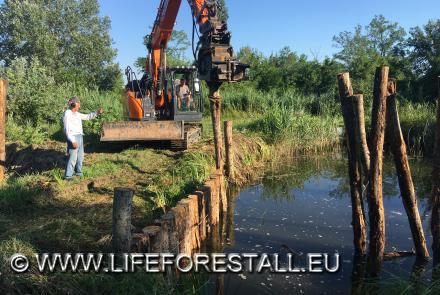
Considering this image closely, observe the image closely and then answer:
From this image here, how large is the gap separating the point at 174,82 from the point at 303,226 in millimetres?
6203

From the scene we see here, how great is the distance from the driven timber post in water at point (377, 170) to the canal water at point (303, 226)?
32cm

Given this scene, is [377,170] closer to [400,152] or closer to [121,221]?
[400,152]

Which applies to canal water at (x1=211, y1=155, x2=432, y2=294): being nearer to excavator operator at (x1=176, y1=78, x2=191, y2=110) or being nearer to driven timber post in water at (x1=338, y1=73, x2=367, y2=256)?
driven timber post in water at (x1=338, y1=73, x2=367, y2=256)

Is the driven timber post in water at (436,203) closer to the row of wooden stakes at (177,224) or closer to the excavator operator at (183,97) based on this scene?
the row of wooden stakes at (177,224)

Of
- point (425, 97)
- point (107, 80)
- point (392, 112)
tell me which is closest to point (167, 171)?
point (392, 112)

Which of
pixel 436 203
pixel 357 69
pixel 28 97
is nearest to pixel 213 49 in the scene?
pixel 436 203

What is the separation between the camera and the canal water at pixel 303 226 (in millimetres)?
5859

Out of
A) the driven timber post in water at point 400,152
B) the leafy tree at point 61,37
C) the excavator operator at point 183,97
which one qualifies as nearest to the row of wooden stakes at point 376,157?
the driven timber post in water at point 400,152

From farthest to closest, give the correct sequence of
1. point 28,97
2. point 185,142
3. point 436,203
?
1. point 28,97
2. point 185,142
3. point 436,203

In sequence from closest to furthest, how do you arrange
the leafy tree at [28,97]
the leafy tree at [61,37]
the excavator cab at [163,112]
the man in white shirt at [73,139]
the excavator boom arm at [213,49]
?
the excavator boom arm at [213,49]
the man in white shirt at [73,139]
the excavator cab at [163,112]
the leafy tree at [28,97]
the leafy tree at [61,37]

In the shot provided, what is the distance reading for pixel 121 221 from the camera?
15.1ft

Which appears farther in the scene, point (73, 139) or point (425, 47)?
point (425, 47)

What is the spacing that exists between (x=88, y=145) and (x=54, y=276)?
955 centimetres

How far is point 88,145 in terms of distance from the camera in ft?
43.5
